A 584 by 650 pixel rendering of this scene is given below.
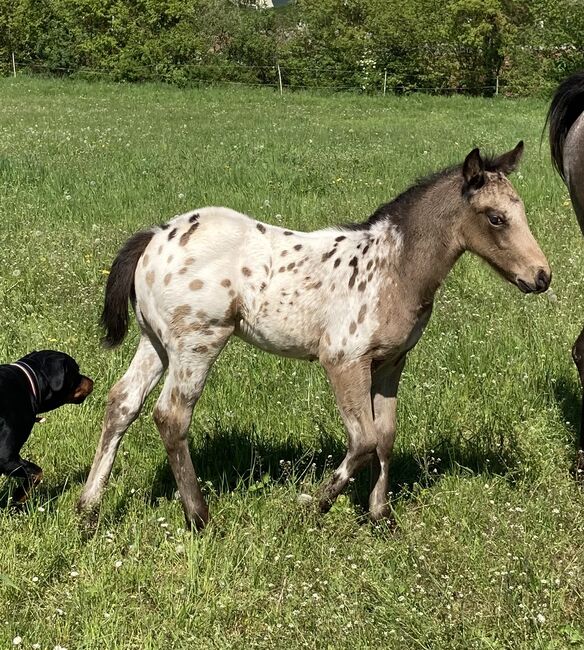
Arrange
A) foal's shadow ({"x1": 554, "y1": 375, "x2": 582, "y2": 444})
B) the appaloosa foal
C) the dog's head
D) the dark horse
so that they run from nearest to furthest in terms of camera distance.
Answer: the appaloosa foal < the dog's head < the dark horse < foal's shadow ({"x1": 554, "y1": 375, "x2": 582, "y2": 444})

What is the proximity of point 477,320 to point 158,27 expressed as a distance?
35.0 metres

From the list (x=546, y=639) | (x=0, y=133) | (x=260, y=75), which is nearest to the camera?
(x=546, y=639)

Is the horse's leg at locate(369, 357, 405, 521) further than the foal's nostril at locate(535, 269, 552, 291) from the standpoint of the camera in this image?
Yes

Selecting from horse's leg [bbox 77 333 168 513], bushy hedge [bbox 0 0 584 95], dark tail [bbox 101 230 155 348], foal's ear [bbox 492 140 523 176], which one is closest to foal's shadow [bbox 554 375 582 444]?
foal's ear [bbox 492 140 523 176]

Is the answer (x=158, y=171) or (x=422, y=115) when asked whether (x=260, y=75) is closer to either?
(x=422, y=115)

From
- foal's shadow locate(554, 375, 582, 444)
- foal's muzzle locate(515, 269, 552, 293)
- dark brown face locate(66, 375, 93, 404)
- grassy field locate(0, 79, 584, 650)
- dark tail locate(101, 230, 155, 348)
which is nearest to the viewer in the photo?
grassy field locate(0, 79, 584, 650)

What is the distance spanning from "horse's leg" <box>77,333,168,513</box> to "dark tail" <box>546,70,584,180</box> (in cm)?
306

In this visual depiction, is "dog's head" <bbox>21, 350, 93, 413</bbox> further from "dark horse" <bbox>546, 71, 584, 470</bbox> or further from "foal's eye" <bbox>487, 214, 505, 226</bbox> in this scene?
"dark horse" <bbox>546, 71, 584, 470</bbox>

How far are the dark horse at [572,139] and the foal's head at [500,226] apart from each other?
4.96ft

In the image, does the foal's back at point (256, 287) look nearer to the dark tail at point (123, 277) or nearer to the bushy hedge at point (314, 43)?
the dark tail at point (123, 277)

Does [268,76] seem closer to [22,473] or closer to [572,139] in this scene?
[572,139]

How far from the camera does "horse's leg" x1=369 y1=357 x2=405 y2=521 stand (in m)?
4.37

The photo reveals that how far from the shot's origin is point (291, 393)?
→ 18.4 feet

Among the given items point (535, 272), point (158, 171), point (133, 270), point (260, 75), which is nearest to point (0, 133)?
point (158, 171)
